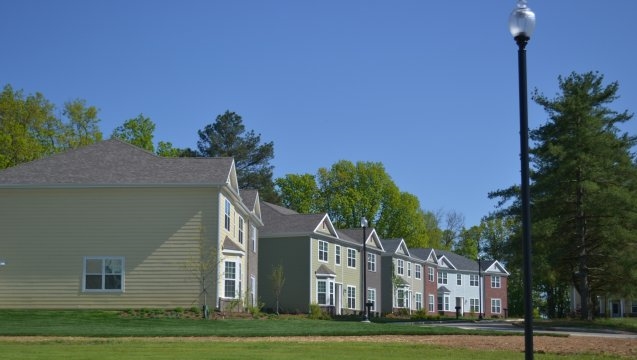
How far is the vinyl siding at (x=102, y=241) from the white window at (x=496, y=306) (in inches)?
2383

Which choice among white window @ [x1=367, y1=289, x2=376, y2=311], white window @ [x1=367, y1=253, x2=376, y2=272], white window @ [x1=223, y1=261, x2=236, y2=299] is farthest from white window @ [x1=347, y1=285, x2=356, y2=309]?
white window @ [x1=223, y1=261, x2=236, y2=299]

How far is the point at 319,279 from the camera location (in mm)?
52625

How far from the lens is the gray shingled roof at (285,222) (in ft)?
171

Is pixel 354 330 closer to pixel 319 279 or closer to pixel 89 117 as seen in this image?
pixel 319 279

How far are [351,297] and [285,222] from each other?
32.8 ft

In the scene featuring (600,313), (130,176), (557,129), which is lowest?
(600,313)

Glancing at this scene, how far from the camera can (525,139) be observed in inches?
414

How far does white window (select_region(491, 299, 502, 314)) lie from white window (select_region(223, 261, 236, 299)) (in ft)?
185

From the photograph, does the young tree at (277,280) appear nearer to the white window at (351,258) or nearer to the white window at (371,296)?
the white window at (351,258)

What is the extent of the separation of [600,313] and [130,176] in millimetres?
56188

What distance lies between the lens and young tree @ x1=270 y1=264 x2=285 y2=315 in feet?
154

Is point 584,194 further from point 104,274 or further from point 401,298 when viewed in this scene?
point 401,298

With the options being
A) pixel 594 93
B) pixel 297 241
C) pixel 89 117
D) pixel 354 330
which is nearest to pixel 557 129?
pixel 594 93

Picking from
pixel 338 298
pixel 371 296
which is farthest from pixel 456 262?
pixel 338 298
